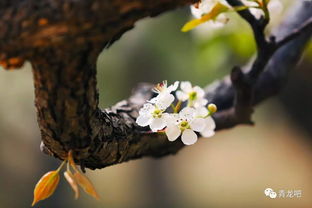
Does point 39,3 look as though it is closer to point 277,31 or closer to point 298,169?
point 277,31

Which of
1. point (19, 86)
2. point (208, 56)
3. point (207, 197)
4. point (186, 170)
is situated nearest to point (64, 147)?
point (208, 56)

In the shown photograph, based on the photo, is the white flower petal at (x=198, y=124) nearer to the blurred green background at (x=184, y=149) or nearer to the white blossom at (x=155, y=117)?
the white blossom at (x=155, y=117)

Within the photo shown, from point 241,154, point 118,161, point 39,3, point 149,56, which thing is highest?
point 39,3

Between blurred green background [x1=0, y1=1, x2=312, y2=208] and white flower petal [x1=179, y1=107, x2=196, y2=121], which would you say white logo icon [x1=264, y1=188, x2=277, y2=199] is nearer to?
blurred green background [x1=0, y1=1, x2=312, y2=208]

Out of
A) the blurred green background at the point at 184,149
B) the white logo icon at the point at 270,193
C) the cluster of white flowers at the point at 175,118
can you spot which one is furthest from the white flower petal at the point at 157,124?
the blurred green background at the point at 184,149

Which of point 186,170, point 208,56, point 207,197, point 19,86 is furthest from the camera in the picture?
point 186,170

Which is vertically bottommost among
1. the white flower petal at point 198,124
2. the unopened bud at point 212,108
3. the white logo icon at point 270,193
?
the white logo icon at point 270,193

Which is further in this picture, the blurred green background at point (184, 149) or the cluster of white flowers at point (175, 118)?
the blurred green background at point (184, 149)
